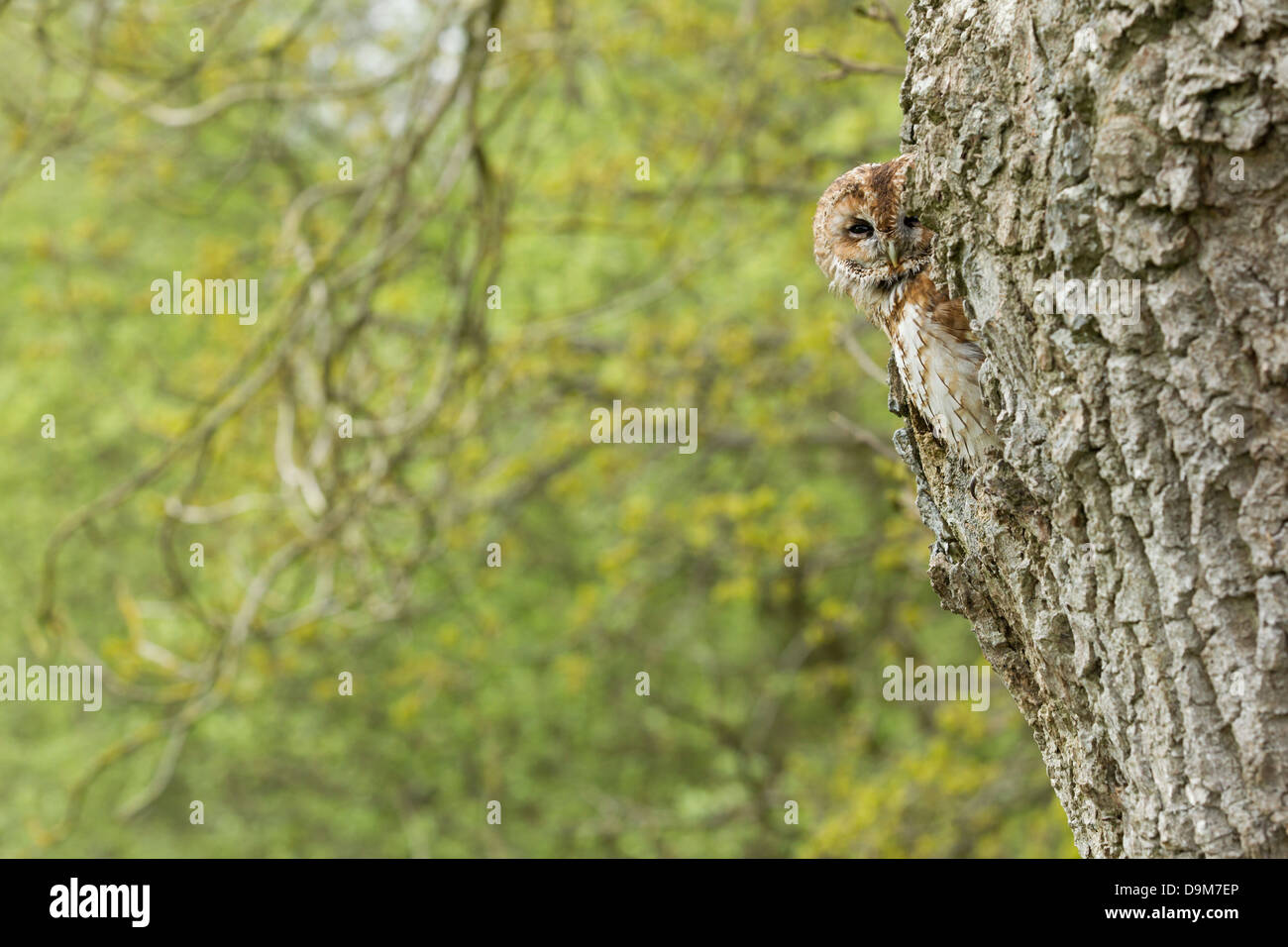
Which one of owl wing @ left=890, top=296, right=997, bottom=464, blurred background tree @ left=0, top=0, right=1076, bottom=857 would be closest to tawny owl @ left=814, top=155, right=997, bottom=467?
owl wing @ left=890, top=296, right=997, bottom=464

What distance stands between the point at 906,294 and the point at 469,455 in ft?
14.0

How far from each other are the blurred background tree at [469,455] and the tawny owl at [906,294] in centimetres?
33

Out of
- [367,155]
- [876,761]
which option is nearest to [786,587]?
[876,761]

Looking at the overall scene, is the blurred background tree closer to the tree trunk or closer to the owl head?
the owl head

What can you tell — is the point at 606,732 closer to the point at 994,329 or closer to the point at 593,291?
the point at 593,291

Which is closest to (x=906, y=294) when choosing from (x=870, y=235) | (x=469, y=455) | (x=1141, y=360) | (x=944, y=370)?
(x=870, y=235)

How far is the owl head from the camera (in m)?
2.53

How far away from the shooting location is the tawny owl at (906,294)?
2.06 metres

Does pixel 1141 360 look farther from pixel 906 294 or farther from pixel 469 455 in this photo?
pixel 469 455

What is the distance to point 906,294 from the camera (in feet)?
8.11

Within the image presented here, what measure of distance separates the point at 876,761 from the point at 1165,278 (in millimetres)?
7115

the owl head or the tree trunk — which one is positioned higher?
the owl head

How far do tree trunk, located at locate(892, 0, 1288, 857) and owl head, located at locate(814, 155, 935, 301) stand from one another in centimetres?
93

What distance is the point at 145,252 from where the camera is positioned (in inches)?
444
